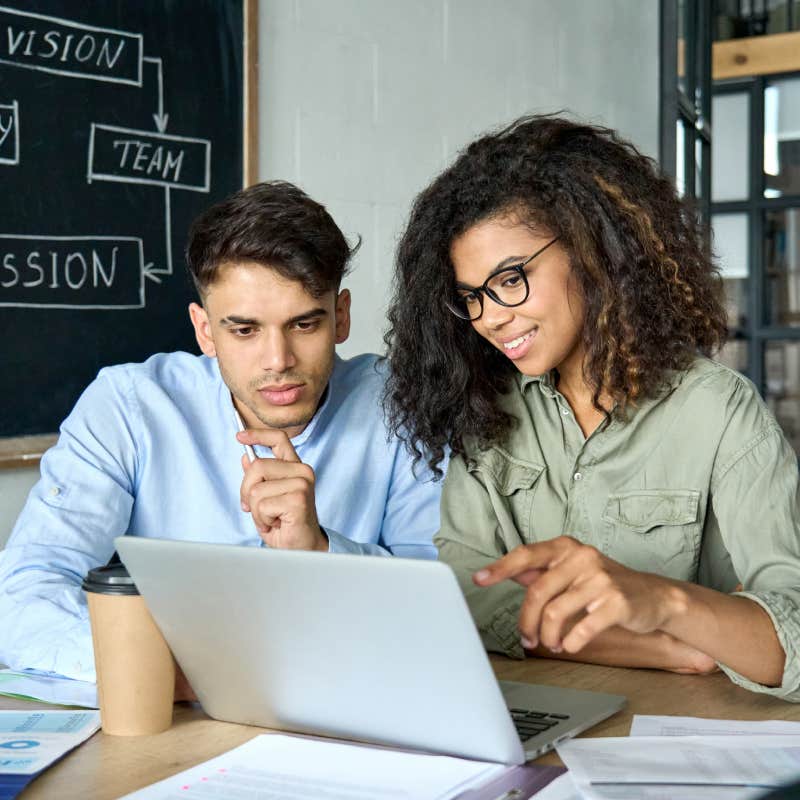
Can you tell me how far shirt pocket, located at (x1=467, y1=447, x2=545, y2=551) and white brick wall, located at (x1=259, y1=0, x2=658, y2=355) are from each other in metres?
1.03

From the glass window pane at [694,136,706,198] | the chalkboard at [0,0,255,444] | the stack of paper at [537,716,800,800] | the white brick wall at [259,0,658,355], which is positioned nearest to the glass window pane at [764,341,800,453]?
the glass window pane at [694,136,706,198]

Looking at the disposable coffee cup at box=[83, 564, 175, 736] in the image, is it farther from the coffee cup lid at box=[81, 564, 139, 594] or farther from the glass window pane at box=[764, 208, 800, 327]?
the glass window pane at box=[764, 208, 800, 327]

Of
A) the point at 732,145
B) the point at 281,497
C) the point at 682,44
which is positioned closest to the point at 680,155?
the point at 682,44

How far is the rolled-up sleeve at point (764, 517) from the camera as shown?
1.28 meters

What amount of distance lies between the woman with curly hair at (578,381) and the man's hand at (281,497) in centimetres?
22

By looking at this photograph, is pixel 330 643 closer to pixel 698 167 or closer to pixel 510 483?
pixel 510 483

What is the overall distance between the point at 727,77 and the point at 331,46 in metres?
4.60

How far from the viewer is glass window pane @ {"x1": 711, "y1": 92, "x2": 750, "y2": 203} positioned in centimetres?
661

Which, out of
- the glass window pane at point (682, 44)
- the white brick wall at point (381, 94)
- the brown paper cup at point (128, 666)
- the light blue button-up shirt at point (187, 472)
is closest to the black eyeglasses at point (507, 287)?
the light blue button-up shirt at point (187, 472)

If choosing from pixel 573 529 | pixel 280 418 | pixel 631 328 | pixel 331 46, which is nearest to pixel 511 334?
pixel 631 328

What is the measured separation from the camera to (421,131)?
110 inches

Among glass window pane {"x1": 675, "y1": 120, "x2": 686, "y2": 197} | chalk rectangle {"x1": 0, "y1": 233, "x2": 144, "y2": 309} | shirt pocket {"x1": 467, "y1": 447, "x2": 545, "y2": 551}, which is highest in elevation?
glass window pane {"x1": 675, "y1": 120, "x2": 686, "y2": 197}

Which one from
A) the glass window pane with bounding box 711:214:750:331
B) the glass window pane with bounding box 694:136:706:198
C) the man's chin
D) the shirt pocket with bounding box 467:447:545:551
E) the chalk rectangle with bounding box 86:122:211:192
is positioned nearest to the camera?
the shirt pocket with bounding box 467:447:545:551

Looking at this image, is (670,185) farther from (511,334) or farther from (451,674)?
(451,674)
